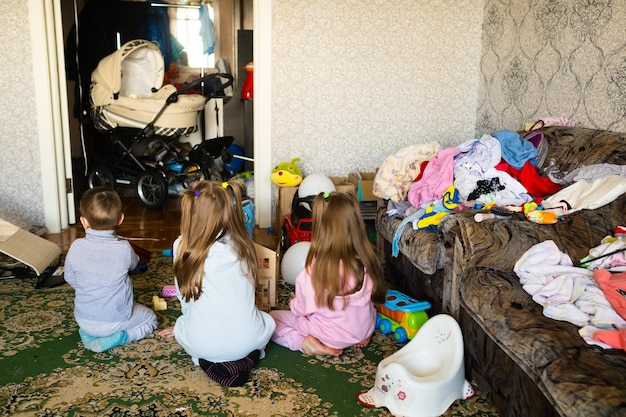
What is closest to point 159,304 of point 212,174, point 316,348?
point 316,348

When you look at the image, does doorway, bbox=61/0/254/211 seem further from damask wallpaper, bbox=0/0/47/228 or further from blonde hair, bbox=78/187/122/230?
blonde hair, bbox=78/187/122/230

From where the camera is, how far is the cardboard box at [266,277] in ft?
9.58

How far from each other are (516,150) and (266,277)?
57.3 inches

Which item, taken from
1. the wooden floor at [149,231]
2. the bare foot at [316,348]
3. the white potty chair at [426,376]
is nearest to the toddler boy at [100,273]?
the bare foot at [316,348]

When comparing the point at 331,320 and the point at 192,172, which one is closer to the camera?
the point at 331,320

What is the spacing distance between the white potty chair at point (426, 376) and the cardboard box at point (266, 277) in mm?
863

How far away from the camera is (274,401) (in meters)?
2.24

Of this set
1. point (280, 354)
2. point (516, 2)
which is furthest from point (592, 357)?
point (516, 2)

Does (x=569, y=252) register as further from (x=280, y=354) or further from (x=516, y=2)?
(x=516, y=2)

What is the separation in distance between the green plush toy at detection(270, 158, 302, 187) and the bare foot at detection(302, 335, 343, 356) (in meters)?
1.85

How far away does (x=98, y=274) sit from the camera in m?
2.63

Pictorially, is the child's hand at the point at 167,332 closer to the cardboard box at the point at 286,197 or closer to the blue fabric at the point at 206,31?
the cardboard box at the point at 286,197

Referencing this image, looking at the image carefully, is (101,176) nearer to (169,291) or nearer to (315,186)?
(315,186)

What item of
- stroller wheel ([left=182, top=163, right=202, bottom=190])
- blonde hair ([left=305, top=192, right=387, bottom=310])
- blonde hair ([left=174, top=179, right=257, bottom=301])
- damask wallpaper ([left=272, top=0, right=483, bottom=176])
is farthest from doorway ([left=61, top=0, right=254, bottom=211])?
blonde hair ([left=305, top=192, right=387, bottom=310])
